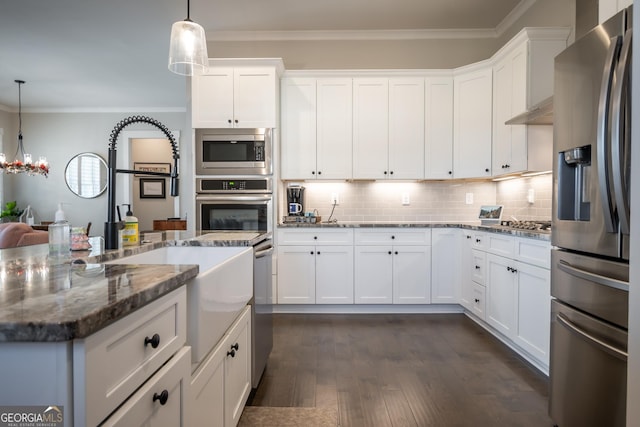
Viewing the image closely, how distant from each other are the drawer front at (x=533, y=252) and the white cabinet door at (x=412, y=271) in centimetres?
112

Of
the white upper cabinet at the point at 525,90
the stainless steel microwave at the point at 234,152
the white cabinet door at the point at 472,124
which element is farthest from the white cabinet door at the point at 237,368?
the white cabinet door at the point at 472,124

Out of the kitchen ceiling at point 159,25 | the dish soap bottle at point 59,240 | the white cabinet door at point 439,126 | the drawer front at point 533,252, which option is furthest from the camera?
the white cabinet door at point 439,126

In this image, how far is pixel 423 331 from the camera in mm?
3053

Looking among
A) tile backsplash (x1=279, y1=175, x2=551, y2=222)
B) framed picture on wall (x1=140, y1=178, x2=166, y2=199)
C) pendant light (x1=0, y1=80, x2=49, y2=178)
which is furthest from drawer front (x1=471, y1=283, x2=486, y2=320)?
framed picture on wall (x1=140, y1=178, x2=166, y2=199)

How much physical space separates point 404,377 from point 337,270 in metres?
1.43

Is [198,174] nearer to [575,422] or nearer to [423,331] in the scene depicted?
[423,331]

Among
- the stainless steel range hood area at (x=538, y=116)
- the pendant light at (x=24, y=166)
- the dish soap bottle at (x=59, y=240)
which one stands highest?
the stainless steel range hood area at (x=538, y=116)

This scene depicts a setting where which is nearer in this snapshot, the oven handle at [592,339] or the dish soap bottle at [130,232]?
the oven handle at [592,339]

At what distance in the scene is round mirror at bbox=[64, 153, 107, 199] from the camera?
6359 millimetres

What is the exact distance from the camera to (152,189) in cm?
733

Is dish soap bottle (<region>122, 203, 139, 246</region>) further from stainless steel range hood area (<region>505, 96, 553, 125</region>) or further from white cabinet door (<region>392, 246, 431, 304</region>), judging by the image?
stainless steel range hood area (<region>505, 96, 553, 125</region>)

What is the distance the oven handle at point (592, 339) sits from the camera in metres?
1.27

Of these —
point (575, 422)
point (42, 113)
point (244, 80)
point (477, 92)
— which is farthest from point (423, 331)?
point (42, 113)

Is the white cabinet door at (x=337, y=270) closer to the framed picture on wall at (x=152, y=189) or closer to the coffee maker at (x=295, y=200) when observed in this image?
the coffee maker at (x=295, y=200)
